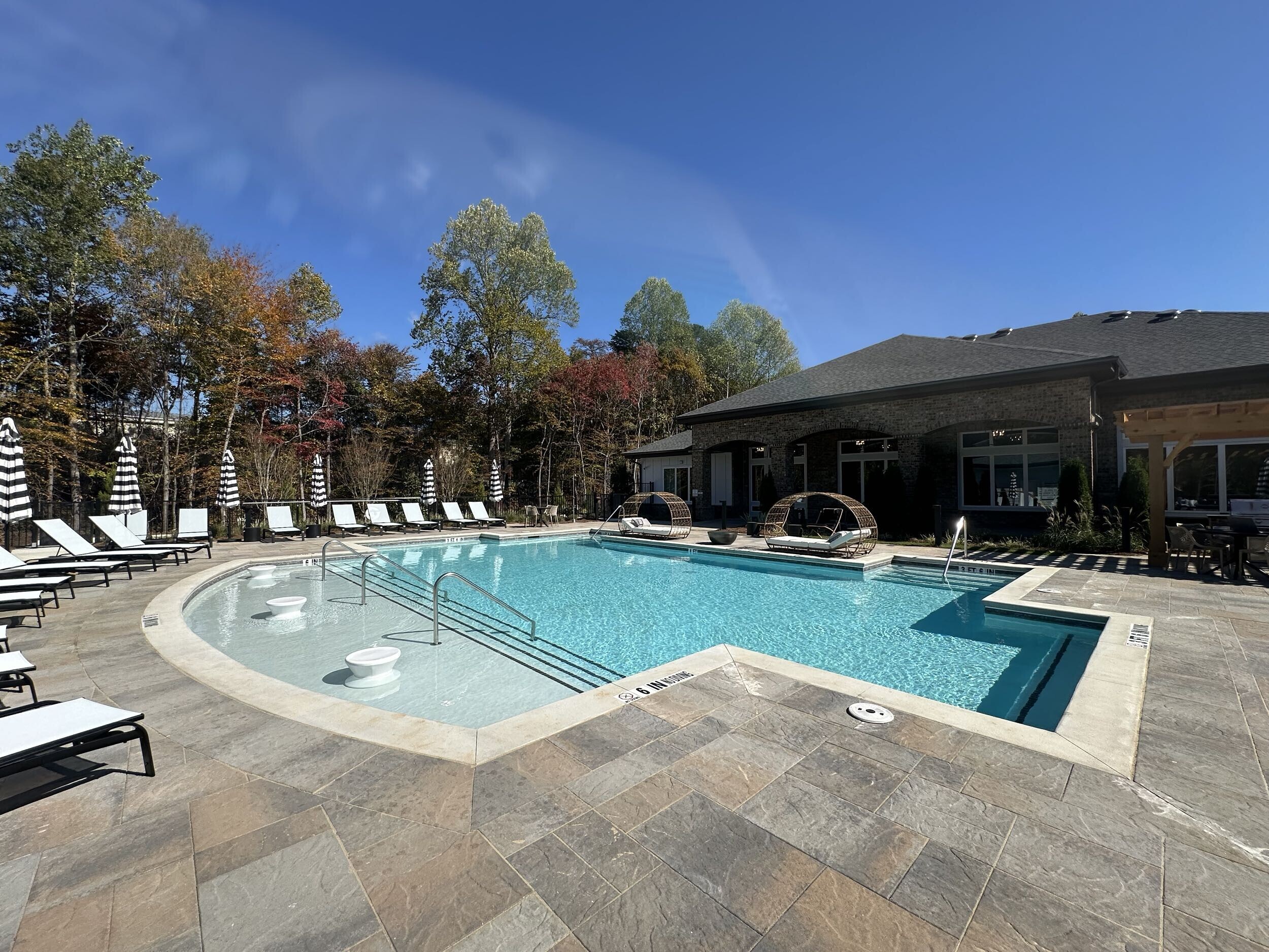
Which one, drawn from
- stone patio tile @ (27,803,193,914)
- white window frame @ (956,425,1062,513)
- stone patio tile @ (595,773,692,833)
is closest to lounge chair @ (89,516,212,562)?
stone patio tile @ (27,803,193,914)

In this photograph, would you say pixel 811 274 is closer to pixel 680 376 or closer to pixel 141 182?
pixel 680 376

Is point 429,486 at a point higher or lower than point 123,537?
higher

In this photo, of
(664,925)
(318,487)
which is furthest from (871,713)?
(318,487)

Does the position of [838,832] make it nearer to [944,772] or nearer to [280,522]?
[944,772]

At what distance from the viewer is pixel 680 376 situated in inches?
1228

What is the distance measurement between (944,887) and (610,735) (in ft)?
5.60

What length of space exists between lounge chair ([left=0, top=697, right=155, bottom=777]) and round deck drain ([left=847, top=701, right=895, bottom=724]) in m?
3.79

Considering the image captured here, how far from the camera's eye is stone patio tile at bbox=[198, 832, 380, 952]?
5.52 ft

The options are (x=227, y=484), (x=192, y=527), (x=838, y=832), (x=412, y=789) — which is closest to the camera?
(x=838, y=832)

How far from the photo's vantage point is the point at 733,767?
2.73 m

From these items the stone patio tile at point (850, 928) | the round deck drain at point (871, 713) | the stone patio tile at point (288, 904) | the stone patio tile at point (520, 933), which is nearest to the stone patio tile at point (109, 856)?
the stone patio tile at point (288, 904)

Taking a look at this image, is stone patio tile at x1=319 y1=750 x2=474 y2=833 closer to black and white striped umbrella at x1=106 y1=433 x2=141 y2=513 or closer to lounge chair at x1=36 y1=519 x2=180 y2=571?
lounge chair at x1=36 y1=519 x2=180 y2=571

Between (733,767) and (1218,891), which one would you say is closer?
(1218,891)

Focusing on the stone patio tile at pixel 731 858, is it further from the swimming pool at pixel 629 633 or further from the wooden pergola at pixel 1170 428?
the wooden pergola at pixel 1170 428
